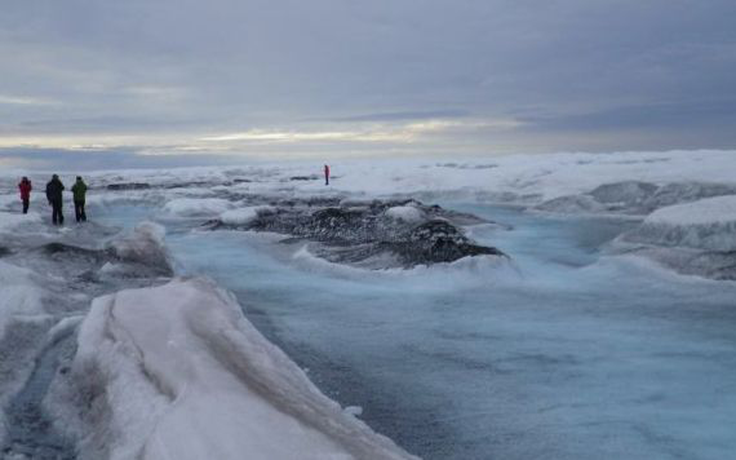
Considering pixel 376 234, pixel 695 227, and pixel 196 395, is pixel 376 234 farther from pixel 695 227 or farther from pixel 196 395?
pixel 196 395

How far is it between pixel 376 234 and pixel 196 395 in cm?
1320

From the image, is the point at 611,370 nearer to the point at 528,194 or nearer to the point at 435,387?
the point at 435,387

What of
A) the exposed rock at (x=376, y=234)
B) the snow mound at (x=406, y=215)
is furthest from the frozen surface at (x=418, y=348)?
the snow mound at (x=406, y=215)

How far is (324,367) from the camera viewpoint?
7.36 metres

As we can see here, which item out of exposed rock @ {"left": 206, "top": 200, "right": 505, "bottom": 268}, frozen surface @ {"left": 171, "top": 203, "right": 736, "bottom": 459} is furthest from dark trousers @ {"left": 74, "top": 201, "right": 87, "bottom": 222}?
frozen surface @ {"left": 171, "top": 203, "right": 736, "bottom": 459}

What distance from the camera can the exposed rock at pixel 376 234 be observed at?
535 inches

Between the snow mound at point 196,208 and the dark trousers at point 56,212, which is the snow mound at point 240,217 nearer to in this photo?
the dark trousers at point 56,212

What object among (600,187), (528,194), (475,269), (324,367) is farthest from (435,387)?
(528,194)

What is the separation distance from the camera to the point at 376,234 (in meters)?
17.9

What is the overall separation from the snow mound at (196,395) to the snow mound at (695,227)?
11715mm

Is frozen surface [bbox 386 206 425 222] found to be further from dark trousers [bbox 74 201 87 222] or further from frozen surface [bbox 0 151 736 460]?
dark trousers [bbox 74 201 87 222]

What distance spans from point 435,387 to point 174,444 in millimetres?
3149

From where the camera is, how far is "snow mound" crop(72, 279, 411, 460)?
4.21m

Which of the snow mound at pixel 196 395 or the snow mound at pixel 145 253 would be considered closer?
the snow mound at pixel 196 395
